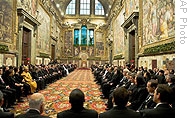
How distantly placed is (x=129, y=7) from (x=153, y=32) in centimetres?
574

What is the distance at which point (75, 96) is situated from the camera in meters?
2.61

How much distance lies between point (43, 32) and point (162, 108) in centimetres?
1863

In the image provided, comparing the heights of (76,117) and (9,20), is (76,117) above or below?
below

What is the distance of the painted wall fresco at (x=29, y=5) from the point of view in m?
12.7

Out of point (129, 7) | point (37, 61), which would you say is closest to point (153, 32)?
point (129, 7)

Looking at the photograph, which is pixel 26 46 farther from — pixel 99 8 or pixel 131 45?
pixel 99 8

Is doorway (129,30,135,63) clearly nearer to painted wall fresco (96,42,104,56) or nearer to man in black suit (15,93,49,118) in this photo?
man in black suit (15,93,49,118)

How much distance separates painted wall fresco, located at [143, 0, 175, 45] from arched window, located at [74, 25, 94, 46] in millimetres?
22879

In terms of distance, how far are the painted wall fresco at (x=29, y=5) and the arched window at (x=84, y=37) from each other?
18.4 m

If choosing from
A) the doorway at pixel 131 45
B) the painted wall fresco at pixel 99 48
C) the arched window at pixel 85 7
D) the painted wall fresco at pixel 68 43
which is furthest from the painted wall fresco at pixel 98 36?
the doorway at pixel 131 45

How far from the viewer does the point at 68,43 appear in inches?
1355

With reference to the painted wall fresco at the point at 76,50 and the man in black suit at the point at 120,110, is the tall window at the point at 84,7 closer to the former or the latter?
the painted wall fresco at the point at 76,50
